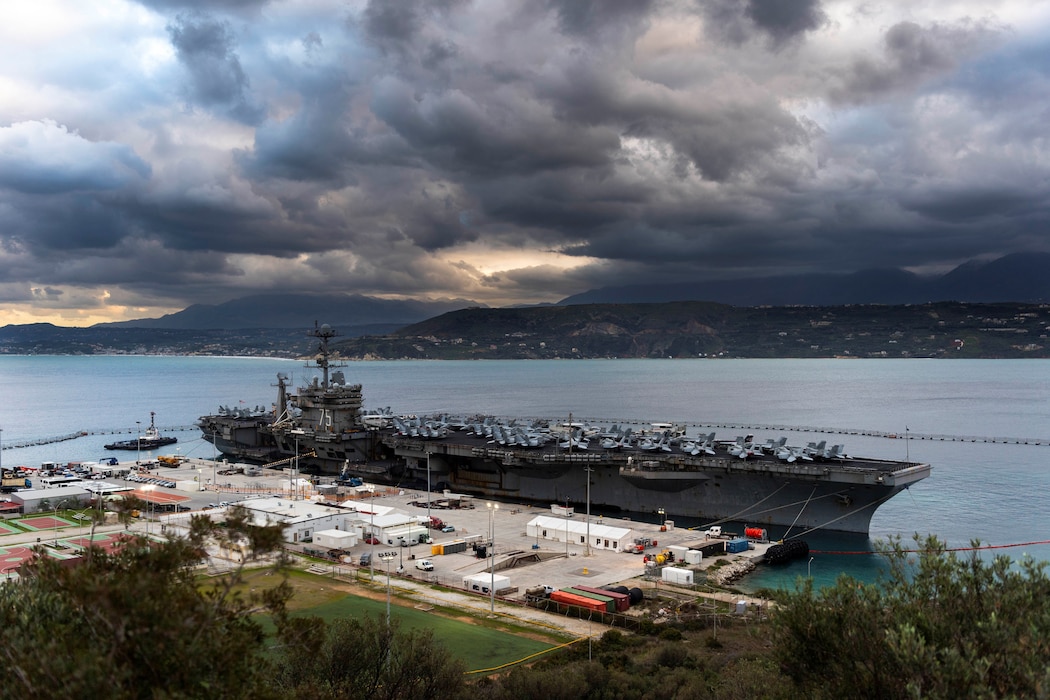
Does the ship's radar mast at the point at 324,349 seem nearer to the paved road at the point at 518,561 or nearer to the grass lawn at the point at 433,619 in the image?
the paved road at the point at 518,561

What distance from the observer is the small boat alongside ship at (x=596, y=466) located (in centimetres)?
4166

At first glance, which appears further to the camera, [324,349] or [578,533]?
[324,349]

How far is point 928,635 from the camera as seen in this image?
11.1 meters

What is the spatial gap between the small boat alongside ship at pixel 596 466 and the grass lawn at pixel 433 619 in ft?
53.9

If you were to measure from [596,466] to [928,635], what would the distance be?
3649cm

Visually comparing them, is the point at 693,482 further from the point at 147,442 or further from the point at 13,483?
the point at 147,442

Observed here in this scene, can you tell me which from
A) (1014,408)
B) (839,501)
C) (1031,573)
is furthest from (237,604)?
(1014,408)

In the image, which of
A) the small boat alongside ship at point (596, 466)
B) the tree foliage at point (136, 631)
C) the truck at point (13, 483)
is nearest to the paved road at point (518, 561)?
the small boat alongside ship at point (596, 466)

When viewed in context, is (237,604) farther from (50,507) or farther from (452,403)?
(452,403)

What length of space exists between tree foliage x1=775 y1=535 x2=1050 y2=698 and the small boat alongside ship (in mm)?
27504

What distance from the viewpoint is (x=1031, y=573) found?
12102mm

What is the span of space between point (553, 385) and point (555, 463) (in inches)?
5840


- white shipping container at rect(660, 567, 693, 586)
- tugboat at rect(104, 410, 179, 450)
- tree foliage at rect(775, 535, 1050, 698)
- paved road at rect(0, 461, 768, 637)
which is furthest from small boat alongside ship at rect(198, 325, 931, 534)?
tree foliage at rect(775, 535, 1050, 698)

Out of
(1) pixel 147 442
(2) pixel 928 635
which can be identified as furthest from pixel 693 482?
(1) pixel 147 442
